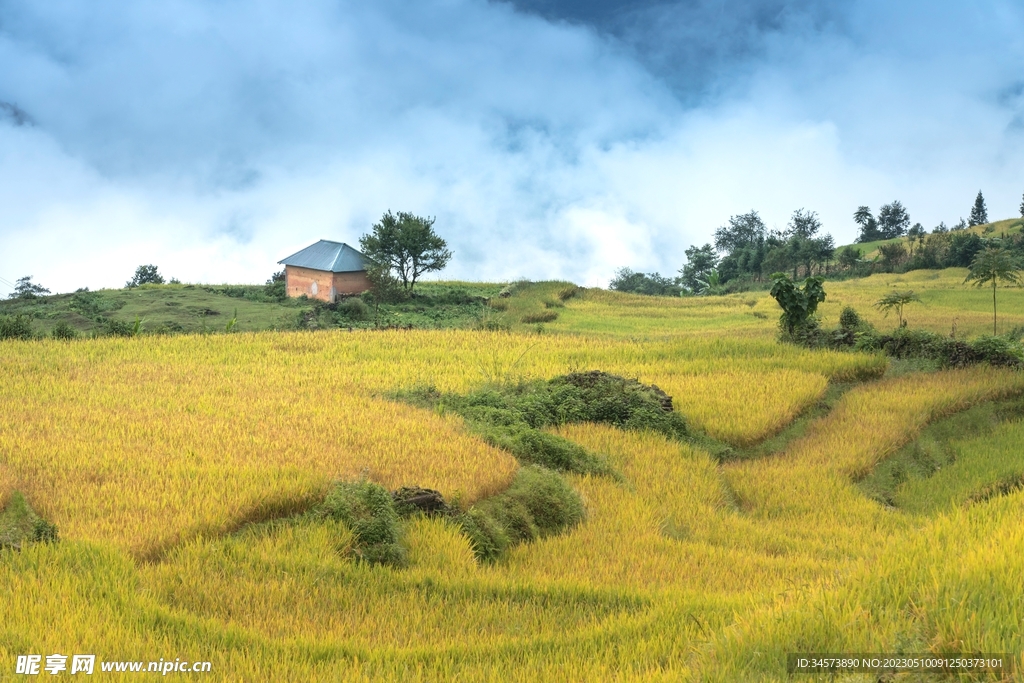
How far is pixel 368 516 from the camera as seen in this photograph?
7551 millimetres

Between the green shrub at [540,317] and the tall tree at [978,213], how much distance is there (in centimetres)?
5171

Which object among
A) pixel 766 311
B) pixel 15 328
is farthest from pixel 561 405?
pixel 766 311

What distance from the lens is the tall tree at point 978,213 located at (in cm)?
6907

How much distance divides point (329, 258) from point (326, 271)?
891 mm

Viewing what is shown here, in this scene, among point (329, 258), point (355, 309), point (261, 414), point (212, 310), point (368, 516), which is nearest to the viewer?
point (368, 516)

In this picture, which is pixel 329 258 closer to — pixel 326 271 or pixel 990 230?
pixel 326 271

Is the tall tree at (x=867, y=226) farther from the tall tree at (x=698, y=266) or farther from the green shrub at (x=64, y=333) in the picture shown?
the green shrub at (x=64, y=333)

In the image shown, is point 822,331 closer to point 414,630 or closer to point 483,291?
point 414,630

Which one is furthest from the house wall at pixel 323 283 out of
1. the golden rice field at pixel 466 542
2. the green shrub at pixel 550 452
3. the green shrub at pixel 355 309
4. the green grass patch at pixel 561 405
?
the green shrub at pixel 550 452

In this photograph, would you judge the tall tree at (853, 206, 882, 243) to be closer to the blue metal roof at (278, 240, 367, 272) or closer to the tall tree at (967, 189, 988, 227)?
the tall tree at (967, 189, 988, 227)

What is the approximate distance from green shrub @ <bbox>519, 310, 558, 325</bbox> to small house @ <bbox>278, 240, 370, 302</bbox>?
29.1 ft

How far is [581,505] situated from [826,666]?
4620 mm

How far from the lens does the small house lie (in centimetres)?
3609

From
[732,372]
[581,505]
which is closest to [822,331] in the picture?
[732,372]
